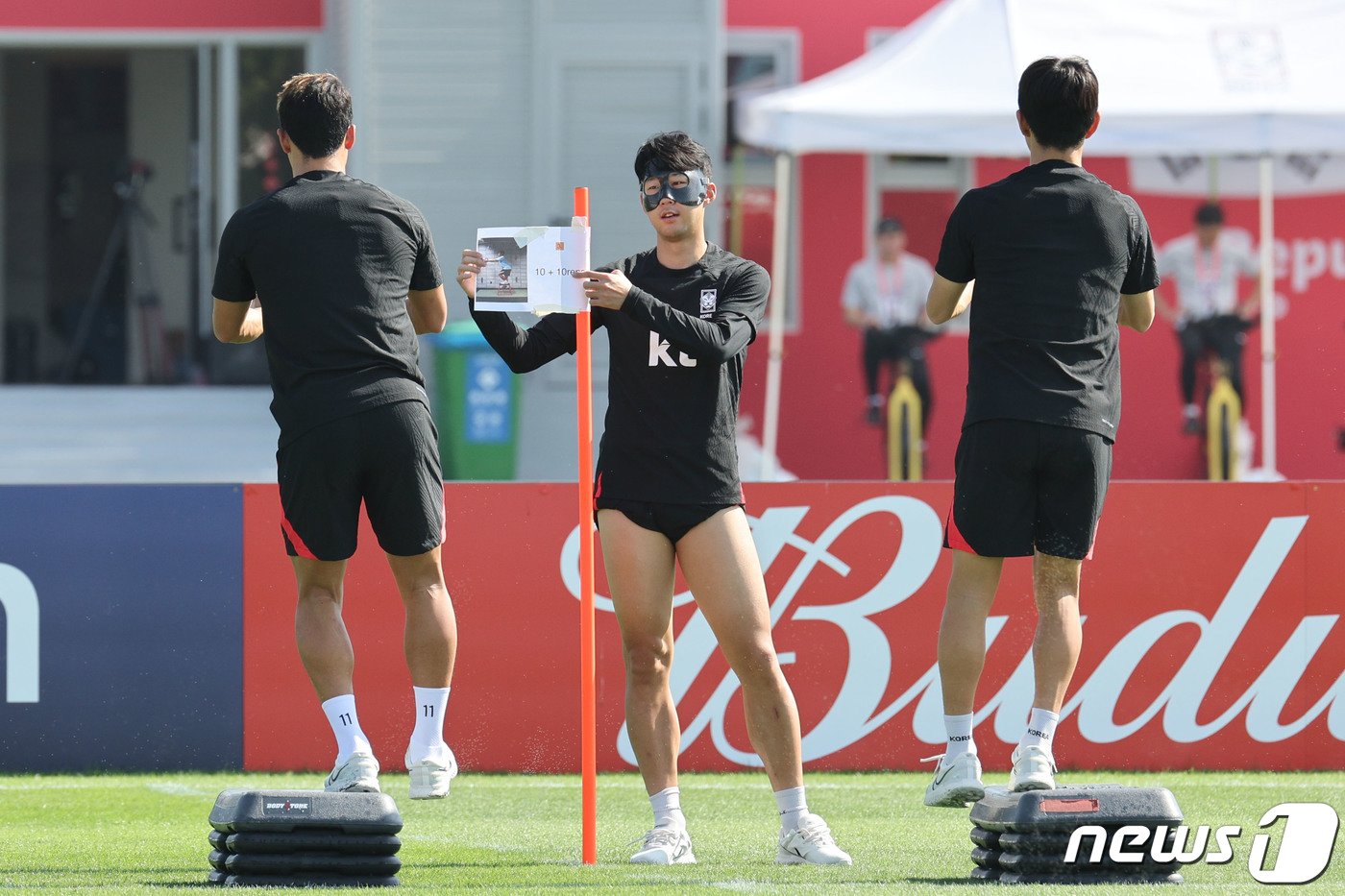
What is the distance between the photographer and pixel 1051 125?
5715 millimetres

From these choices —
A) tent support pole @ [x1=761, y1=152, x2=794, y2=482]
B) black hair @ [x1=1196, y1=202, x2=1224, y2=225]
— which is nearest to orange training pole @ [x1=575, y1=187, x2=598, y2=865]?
tent support pole @ [x1=761, y1=152, x2=794, y2=482]

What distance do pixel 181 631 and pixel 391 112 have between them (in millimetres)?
7161

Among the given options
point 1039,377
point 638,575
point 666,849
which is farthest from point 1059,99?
point 666,849

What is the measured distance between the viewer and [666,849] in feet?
19.0

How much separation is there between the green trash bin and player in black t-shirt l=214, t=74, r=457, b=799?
795 centimetres

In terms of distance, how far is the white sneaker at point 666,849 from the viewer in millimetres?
5770

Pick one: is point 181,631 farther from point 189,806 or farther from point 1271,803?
point 1271,803

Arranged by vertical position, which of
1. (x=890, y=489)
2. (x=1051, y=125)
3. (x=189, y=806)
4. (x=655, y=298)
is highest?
(x=1051, y=125)

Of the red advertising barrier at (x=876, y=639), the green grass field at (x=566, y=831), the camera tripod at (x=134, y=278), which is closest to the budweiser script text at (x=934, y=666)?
the red advertising barrier at (x=876, y=639)

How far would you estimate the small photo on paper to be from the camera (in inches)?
225

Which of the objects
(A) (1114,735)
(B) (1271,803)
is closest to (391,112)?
(A) (1114,735)

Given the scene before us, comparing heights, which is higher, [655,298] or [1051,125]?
[1051,125]

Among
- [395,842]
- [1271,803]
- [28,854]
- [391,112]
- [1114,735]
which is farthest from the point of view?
[391,112]

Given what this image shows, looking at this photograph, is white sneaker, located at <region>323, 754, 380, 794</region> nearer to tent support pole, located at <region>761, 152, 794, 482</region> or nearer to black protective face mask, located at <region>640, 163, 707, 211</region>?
black protective face mask, located at <region>640, 163, 707, 211</region>
